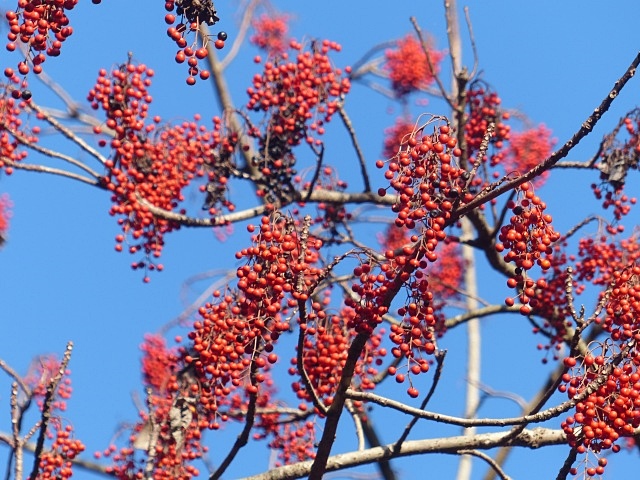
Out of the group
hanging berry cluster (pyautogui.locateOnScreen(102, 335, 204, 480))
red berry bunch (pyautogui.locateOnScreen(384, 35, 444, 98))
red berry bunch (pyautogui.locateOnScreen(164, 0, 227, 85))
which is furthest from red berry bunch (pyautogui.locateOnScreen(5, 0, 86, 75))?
red berry bunch (pyautogui.locateOnScreen(384, 35, 444, 98))

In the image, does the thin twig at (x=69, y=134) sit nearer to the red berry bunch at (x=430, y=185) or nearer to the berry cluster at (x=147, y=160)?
the berry cluster at (x=147, y=160)

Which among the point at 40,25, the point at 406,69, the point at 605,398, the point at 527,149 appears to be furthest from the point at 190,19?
the point at 406,69

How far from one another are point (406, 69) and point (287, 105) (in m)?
5.00

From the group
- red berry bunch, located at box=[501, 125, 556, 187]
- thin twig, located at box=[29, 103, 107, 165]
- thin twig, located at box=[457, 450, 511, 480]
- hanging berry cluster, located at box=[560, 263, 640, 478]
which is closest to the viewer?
hanging berry cluster, located at box=[560, 263, 640, 478]

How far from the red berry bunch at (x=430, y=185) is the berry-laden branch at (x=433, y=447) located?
1.51m

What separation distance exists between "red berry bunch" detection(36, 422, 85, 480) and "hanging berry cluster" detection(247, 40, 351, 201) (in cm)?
244

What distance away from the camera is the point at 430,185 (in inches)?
130

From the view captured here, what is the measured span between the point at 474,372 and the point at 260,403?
2.50m

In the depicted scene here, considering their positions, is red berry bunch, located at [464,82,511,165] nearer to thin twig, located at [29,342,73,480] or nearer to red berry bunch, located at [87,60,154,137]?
red berry bunch, located at [87,60,154,137]

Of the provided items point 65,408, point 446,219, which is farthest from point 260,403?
point 446,219

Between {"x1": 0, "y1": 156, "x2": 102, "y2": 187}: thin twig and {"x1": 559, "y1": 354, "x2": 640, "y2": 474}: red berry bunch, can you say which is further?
{"x1": 0, "y1": 156, "x2": 102, "y2": 187}: thin twig

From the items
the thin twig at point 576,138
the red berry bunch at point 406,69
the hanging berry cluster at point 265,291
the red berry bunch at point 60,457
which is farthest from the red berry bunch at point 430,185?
the red berry bunch at point 406,69

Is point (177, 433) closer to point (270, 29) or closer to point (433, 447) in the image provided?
point (433, 447)

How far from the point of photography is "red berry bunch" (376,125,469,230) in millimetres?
3273
